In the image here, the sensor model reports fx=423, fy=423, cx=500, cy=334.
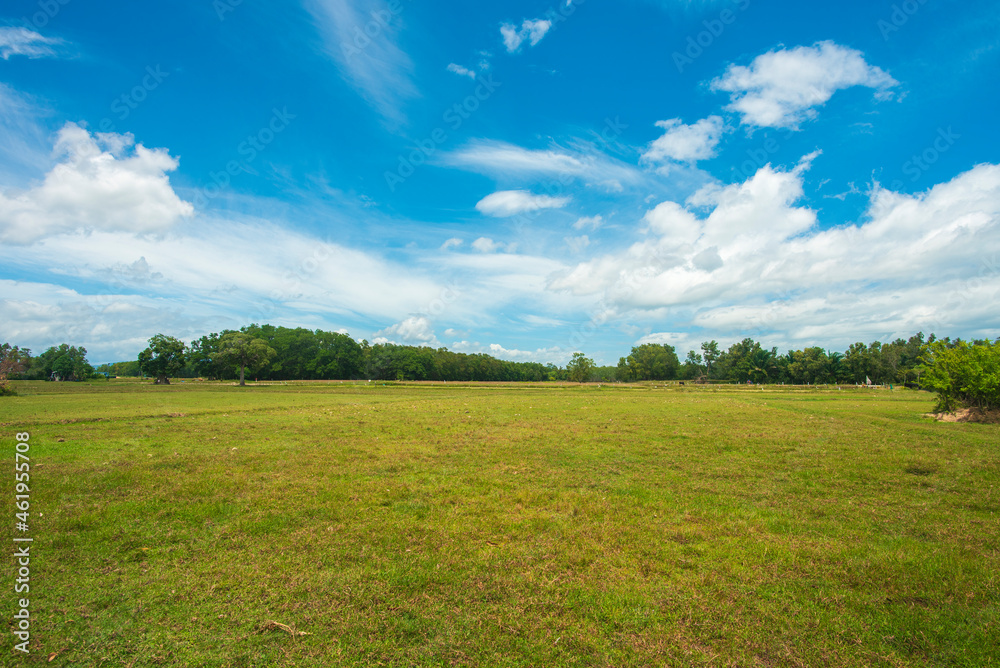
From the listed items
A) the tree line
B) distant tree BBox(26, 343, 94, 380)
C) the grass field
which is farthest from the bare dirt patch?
distant tree BBox(26, 343, 94, 380)

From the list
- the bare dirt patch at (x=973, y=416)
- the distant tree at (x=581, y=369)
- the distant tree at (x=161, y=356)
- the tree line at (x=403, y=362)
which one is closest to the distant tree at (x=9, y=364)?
the tree line at (x=403, y=362)

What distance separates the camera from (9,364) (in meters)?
54.0

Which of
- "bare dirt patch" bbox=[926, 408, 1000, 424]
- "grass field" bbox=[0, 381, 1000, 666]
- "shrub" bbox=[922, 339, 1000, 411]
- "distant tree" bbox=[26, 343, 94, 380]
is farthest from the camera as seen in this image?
"distant tree" bbox=[26, 343, 94, 380]

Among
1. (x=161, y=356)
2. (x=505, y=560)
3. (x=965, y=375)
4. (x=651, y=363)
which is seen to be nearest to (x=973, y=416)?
(x=965, y=375)

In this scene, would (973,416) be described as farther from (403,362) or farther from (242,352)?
(403,362)

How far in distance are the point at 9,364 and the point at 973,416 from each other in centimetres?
9464

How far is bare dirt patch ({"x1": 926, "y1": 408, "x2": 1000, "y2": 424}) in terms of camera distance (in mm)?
23766

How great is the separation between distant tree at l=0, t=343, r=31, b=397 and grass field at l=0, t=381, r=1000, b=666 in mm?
45976

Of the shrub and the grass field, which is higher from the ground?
the shrub

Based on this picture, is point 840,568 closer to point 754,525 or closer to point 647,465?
point 754,525

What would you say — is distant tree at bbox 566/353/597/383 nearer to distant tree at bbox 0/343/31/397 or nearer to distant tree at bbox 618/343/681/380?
distant tree at bbox 618/343/681/380

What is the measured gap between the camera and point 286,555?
6.52 m

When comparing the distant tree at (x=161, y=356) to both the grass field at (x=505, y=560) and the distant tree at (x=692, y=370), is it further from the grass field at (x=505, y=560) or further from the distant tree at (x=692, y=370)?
the distant tree at (x=692, y=370)

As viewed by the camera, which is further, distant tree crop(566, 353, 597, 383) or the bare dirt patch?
distant tree crop(566, 353, 597, 383)
